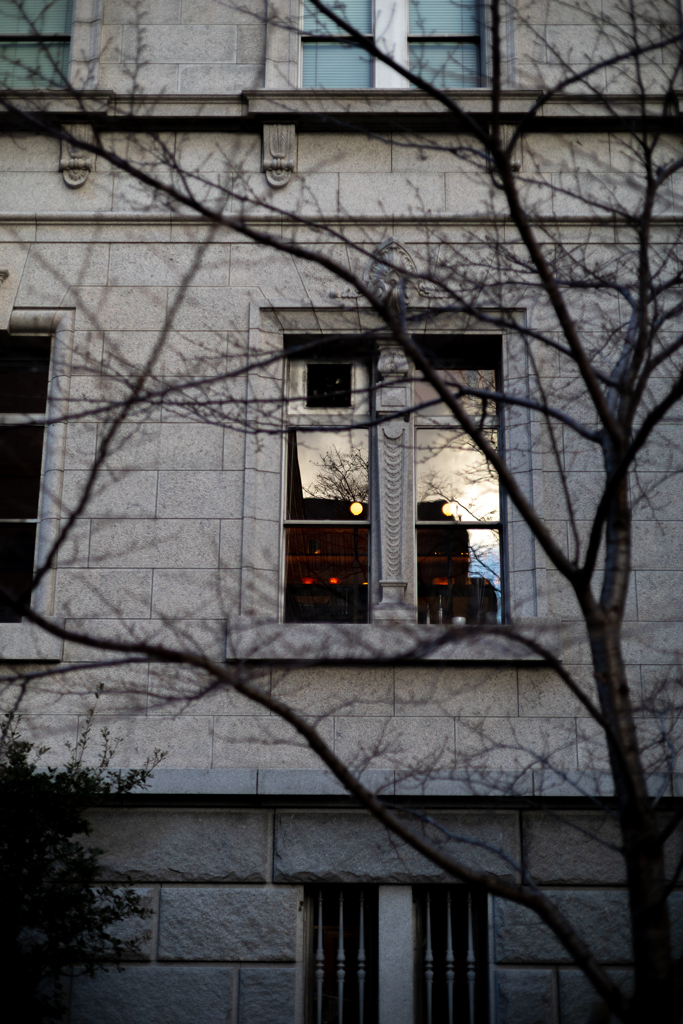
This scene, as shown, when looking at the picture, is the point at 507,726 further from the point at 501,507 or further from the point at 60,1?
the point at 60,1

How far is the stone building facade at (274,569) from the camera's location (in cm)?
714

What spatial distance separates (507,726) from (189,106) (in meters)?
6.00

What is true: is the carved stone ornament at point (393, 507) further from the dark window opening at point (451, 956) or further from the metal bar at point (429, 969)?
the metal bar at point (429, 969)

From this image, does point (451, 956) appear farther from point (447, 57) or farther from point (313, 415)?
point (447, 57)

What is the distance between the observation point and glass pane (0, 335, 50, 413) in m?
8.72

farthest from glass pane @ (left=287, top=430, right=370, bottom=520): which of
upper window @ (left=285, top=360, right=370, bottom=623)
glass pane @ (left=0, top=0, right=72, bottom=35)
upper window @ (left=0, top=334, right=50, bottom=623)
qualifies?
glass pane @ (left=0, top=0, right=72, bottom=35)

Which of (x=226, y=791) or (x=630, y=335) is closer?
(x=630, y=335)

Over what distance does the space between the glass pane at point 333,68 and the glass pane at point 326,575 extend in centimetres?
426

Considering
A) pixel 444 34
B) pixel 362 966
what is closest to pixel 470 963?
pixel 362 966

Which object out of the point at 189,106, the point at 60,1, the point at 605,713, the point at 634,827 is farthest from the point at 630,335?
the point at 60,1

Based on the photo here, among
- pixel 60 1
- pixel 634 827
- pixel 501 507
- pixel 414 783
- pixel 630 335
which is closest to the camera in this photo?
pixel 634 827

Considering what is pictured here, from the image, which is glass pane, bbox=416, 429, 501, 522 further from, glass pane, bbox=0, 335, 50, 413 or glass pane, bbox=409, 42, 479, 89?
glass pane, bbox=0, 335, 50, 413

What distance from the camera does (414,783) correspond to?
7.20 m

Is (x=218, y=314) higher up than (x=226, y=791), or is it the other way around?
(x=218, y=314)
